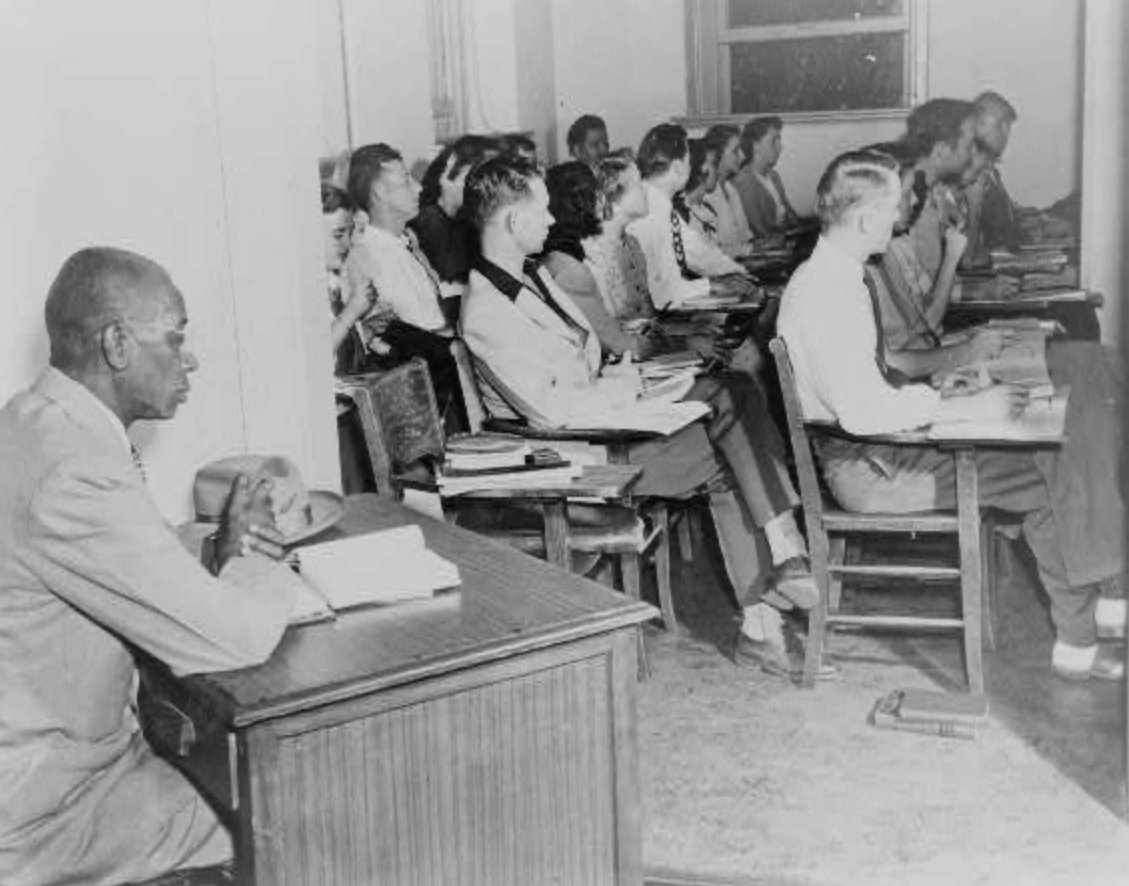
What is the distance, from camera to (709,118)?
1000cm

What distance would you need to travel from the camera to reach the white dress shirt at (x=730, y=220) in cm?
801

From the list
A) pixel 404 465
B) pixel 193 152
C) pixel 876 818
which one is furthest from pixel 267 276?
pixel 876 818

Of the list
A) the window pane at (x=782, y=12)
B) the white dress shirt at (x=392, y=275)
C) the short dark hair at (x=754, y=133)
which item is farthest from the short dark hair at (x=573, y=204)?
the window pane at (x=782, y=12)

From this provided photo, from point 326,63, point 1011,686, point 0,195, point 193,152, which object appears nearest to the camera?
point 0,195

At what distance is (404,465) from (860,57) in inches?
291

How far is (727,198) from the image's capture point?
847 cm

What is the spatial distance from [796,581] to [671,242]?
3013 mm

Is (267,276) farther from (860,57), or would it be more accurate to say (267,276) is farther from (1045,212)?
(860,57)

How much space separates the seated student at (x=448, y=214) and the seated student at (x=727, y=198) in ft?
6.09

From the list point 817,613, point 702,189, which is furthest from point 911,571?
point 702,189

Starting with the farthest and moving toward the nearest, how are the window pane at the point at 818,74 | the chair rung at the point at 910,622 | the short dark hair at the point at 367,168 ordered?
the window pane at the point at 818,74 → the short dark hair at the point at 367,168 → the chair rung at the point at 910,622

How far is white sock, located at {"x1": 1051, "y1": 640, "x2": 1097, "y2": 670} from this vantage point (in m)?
3.60

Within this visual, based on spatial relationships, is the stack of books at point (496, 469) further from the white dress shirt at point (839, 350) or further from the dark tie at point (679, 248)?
the dark tie at point (679, 248)

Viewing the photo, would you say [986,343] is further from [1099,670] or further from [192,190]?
[192,190]
